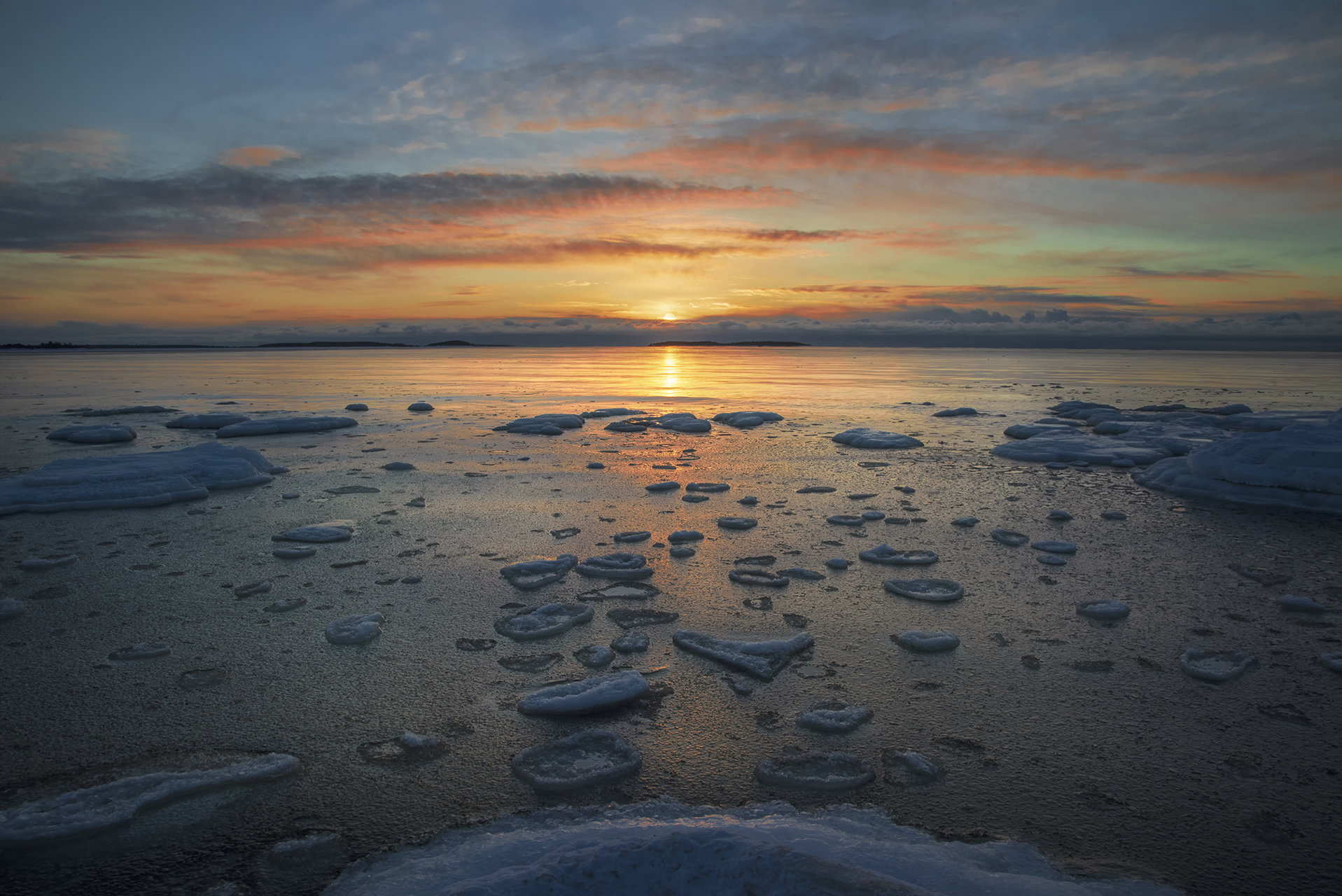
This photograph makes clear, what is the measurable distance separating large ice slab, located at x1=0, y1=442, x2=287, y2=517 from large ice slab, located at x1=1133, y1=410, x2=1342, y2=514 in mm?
8210

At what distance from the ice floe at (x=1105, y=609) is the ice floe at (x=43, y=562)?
17.7ft

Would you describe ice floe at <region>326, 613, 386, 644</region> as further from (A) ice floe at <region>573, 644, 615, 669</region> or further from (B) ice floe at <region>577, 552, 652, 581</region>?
(B) ice floe at <region>577, 552, 652, 581</region>

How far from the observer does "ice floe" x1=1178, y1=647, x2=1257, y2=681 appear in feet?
8.21

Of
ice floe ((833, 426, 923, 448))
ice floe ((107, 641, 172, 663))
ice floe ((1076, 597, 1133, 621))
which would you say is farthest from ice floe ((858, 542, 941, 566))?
ice floe ((833, 426, 923, 448))

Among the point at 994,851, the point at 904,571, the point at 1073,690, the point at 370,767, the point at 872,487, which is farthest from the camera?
the point at 872,487

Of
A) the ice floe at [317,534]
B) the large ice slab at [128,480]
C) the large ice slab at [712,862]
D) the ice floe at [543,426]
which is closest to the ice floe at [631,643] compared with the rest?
the large ice slab at [712,862]

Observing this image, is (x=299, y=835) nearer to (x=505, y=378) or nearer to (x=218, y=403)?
(x=218, y=403)

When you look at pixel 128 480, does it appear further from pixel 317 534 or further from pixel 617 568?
pixel 617 568

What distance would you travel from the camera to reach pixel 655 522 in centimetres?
484

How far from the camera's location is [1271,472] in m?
5.35

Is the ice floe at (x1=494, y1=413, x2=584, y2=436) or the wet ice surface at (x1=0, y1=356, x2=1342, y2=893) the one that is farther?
the ice floe at (x1=494, y1=413, x2=584, y2=436)

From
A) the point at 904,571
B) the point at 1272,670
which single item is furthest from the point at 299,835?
the point at 1272,670

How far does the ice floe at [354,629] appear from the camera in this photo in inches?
111

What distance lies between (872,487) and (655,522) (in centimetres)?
227
